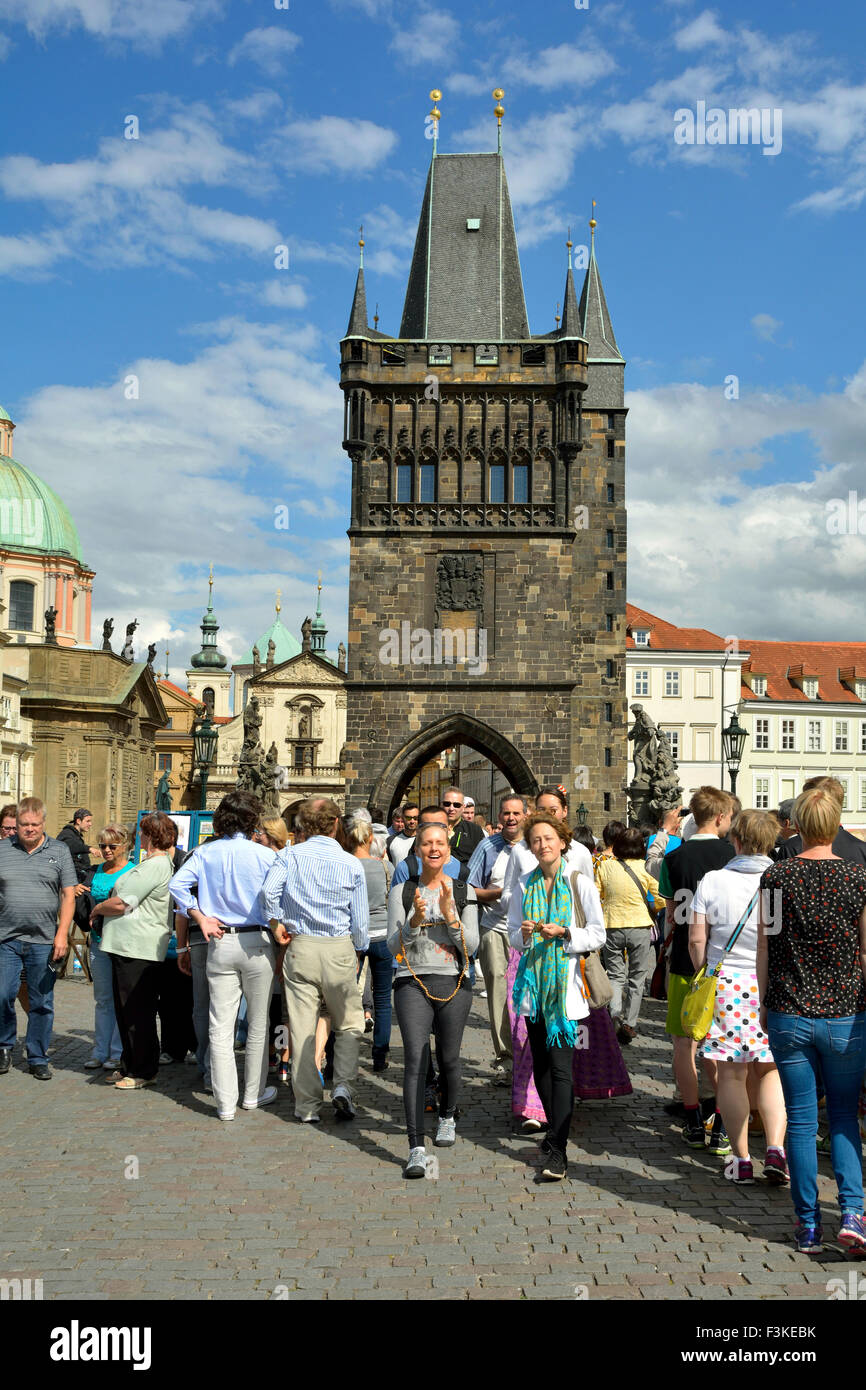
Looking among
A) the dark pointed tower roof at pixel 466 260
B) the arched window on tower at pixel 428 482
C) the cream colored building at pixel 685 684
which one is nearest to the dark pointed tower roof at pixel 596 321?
the dark pointed tower roof at pixel 466 260

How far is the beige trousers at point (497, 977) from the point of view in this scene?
8.10 meters

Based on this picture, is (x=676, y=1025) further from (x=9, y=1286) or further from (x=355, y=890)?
(x=9, y=1286)

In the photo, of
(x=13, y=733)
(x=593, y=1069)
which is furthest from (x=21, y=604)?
(x=593, y=1069)

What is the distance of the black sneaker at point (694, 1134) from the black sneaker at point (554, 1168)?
3.31ft

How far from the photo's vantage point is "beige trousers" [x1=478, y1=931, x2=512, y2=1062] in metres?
8.10

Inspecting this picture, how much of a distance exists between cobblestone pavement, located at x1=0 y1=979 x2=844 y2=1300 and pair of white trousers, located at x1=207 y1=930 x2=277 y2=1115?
33cm

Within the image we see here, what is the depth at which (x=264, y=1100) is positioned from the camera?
746 cm

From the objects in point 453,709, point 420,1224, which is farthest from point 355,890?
point 453,709

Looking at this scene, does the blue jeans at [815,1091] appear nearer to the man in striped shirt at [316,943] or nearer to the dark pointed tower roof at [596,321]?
the man in striped shirt at [316,943]

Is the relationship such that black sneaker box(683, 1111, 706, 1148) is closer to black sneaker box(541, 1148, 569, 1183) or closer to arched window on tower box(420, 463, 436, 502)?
black sneaker box(541, 1148, 569, 1183)

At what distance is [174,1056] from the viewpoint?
8.84 metres

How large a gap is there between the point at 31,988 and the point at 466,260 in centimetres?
2902

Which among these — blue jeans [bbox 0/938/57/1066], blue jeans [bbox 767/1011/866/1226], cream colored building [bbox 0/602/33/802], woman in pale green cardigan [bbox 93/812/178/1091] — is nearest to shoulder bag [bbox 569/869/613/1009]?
blue jeans [bbox 767/1011/866/1226]

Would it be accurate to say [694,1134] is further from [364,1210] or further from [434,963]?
[364,1210]
